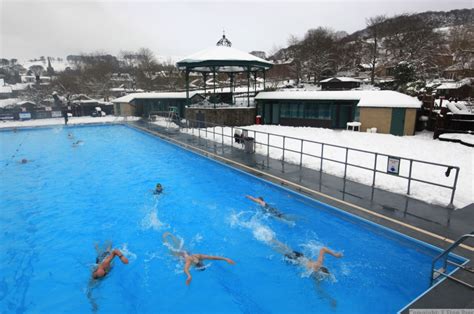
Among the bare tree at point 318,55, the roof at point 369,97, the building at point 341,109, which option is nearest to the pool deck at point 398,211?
the building at point 341,109

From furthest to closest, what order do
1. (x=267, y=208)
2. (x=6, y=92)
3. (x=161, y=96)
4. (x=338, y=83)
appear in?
(x=6, y=92) < (x=338, y=83) < (x=161, y=96) < (x=267, y=208)

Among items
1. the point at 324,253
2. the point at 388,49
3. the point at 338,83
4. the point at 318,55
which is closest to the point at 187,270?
the point at 324,253

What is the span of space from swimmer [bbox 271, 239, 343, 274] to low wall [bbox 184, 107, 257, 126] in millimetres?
17846

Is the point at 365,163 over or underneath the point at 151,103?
underneath

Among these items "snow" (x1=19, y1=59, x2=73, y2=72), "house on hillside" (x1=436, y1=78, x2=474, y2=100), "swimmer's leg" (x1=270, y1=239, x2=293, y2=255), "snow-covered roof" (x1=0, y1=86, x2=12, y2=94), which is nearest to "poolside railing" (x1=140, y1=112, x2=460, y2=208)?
"swimmer's leg" (x1=270, y1=239, x2=293, y2=255)

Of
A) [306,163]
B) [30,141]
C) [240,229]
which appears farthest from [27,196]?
A: [30,141]

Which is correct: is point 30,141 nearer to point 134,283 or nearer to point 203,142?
point 203,142

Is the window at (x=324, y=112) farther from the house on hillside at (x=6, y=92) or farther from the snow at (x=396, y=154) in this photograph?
the house on hillside at (x=6, y=92)

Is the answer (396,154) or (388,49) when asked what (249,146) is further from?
(388,49)

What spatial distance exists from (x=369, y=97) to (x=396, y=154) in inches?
298

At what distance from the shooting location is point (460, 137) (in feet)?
52.2

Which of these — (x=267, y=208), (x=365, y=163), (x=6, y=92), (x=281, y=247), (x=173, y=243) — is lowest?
(x=173, y=243)

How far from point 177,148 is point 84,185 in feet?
21.8

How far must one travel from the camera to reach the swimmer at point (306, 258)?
21.0ft
